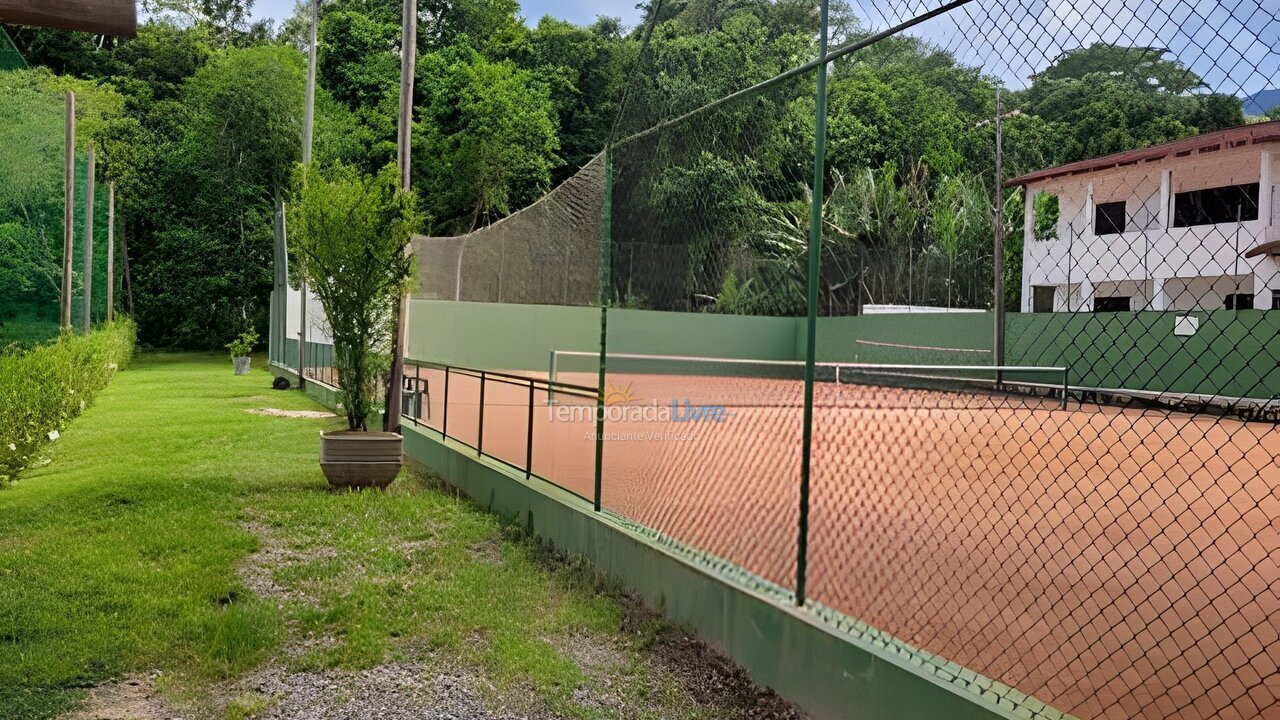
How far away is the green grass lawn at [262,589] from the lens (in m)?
4.03

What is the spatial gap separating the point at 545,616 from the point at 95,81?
116 feet

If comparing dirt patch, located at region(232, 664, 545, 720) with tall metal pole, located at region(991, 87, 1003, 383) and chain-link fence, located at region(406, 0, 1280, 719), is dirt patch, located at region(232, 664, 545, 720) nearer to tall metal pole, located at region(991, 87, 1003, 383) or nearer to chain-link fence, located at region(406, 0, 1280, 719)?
chain-link fence, located at region(406, 0, 1280, 719)

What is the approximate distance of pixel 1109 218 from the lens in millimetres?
2568

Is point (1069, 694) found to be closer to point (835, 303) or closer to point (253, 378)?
point (835, 303)

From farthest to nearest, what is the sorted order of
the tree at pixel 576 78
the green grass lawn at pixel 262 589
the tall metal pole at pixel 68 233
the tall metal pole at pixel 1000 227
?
the tree at pixel 576 78 < the tall metal pole at pixel 68 233 < the green grass lawn at pixel 262 589 < the tall metal pole at pixel 1000 227

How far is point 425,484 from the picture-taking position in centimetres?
870

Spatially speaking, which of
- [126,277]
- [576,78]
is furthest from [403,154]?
[576,78]

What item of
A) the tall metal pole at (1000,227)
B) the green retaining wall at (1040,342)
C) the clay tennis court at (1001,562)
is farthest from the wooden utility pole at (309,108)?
the tall metal pole at (1000,227)

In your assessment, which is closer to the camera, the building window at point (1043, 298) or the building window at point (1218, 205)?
the building window at point (1218, 205)

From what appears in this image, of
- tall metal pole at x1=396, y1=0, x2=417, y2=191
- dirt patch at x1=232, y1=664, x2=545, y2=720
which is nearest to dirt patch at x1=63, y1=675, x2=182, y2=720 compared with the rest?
dirt patch at x1=232, y1=664, x2=545, y2=720

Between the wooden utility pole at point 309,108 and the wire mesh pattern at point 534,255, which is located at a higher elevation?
the wooden utility pole at point 309,108

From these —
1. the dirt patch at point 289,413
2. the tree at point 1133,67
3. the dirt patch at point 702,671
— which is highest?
the tree at point 1133,67

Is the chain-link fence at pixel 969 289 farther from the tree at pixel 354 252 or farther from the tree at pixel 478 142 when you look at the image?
the tree at pixel 478 142

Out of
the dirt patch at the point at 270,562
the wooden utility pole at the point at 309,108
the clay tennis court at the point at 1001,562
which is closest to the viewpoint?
the clay tennis court at the point at 1001,562
